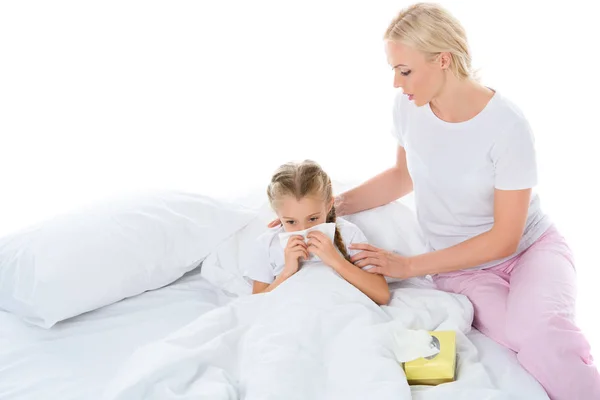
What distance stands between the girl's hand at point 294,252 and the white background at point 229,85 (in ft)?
3.94

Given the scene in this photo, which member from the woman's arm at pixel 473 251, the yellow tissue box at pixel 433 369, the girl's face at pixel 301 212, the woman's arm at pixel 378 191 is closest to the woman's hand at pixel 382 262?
the woman's arm at pixel 473 251

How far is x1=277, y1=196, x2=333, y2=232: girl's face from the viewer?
1.94 meters

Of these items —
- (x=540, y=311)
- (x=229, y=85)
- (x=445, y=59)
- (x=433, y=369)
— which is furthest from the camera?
(x=229, y=85)

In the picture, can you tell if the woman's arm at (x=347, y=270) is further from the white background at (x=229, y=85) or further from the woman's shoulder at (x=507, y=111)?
the white background at (x=229, y=85)

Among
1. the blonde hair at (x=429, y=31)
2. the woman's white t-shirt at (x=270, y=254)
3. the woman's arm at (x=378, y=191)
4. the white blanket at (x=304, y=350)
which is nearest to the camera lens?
the white blanket at (x=304, y=350)

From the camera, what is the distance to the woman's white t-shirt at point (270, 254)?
Answer: 2055mm

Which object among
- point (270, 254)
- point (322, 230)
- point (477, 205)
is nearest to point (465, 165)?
point (477, 205)

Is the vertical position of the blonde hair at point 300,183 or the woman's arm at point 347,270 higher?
the blonde hair at point 300,183

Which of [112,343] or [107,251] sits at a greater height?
[107,251]

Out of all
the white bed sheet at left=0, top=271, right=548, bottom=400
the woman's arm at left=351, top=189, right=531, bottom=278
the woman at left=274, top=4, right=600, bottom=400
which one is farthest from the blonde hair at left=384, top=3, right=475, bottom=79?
the white bed sheet at left=0, top=271, right=548, bottom=400

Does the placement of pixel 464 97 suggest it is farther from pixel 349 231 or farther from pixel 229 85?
pixel 229 85

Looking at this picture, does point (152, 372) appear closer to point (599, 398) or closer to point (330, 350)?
point (330, 350)

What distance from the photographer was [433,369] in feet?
5.36

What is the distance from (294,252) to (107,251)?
49 centimetres
